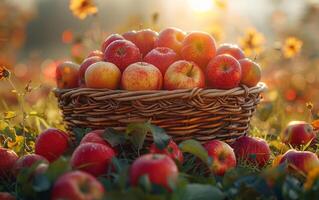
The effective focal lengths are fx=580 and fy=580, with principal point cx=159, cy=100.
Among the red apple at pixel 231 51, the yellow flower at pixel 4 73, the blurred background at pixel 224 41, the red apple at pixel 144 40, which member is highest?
the red apple at pixel 144 40

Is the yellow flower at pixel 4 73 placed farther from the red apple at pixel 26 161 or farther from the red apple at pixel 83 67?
the red apple at pixel 26 161

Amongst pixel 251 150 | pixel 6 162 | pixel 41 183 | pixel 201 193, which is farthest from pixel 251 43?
pixel 41 183

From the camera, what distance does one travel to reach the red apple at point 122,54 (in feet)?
8.56

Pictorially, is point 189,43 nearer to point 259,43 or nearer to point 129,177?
point 129,177

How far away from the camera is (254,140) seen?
8.61 feet

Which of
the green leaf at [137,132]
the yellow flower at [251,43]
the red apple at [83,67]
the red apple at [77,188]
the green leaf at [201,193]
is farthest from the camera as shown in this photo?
the yellow flower at [251,43]

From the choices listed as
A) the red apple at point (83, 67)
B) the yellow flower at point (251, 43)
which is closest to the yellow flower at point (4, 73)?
the red apple at point (83, 67)

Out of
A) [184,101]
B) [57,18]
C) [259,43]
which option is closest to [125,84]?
[184,101]

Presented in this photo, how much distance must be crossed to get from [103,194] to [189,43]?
3.94 ft

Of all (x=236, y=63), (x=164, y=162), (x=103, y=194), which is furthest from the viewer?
(x=236, y=63)

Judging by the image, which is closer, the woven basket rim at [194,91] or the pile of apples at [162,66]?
the woven basket rim at [194,91]

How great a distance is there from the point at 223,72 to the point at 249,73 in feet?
0.68

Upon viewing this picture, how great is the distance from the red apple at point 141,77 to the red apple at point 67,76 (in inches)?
14.0

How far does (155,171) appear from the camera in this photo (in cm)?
179
